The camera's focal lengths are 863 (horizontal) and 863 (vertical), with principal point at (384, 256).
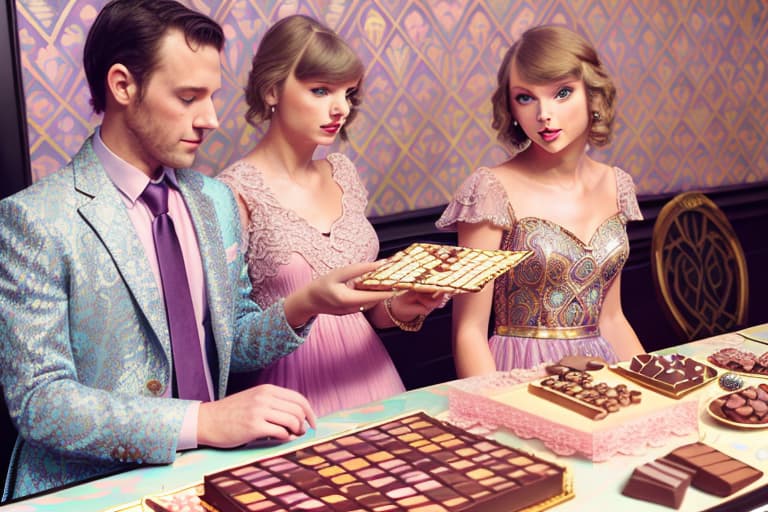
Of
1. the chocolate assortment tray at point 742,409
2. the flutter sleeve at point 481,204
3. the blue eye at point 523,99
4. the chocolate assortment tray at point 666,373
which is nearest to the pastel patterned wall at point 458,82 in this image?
the flutter sleeve at point 481,204

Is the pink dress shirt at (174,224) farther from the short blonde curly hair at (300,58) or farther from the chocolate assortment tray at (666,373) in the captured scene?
the chocolate assortment tray at (666,373)

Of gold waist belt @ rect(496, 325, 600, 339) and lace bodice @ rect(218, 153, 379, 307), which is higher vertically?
lace bodice @ rect(218, 153, 379, 307)

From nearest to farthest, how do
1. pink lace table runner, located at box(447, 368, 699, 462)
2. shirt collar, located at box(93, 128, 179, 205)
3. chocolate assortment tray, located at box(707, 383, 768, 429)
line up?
pink lace table runner, located at box(447, 368, 699, 462)
chocolate assortment tray, located at box(707, 383, 768, 429)
shirt collar, located at box(93, 128, 179, 205)

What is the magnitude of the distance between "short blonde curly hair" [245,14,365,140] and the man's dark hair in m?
0.47

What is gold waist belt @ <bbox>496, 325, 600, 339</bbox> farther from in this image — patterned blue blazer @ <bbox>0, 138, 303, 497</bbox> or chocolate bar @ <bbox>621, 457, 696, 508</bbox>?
chocolate bar @ <bbox>621, 457, 696, 508</bbox>

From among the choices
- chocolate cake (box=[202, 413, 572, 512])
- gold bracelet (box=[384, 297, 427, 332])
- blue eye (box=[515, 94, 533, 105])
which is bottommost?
chocolate cake (box=[202, 413, 572, 512])

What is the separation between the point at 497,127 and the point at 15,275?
1.53m

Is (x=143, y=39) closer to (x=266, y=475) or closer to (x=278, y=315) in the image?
(x=278, y=315)

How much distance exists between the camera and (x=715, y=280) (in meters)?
3.29

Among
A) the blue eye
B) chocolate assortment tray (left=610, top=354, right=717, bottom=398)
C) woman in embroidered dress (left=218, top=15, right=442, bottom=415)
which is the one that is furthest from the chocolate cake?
the blue eye

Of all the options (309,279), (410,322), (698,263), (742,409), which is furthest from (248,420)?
(698,263)

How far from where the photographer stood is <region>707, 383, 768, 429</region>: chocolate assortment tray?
1.67 m

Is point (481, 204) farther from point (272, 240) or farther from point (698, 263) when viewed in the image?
point (698, 263)

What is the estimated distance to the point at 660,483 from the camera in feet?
4.47
